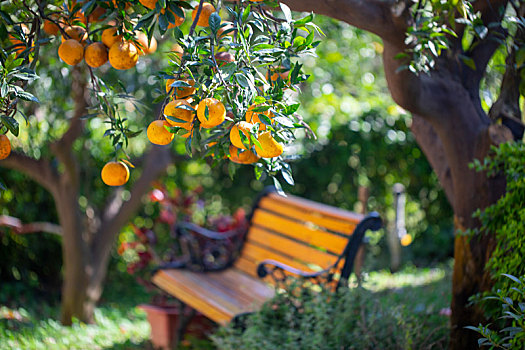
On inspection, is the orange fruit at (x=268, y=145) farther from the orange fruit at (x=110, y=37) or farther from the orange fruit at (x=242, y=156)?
the orange fruit at (x=110, y=37)

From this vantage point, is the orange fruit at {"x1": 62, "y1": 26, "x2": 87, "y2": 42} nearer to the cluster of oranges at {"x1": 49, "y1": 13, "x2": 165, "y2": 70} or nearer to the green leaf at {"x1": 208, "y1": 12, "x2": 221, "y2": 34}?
the cluster of oranges at {"x1": 49, "y1": 13, "x2": 165, "y2": 70}

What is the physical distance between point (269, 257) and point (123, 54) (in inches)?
102

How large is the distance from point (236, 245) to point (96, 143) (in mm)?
1816

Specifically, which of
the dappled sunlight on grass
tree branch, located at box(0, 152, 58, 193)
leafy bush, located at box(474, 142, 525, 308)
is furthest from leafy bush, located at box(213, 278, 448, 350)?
the dappled sunlight on grass

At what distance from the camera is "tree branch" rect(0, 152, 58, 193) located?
4.01 m

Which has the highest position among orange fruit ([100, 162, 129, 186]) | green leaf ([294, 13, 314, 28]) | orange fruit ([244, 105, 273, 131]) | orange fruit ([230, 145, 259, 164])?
green leaf ([294, 13, 314, 28])

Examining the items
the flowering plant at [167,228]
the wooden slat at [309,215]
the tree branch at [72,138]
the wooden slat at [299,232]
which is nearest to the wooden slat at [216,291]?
the flowering plant at [167,228]

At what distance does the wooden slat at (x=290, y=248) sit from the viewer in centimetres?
352

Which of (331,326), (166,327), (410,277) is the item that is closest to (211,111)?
(331,326)

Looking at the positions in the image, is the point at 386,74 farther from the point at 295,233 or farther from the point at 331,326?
the point at 295,233

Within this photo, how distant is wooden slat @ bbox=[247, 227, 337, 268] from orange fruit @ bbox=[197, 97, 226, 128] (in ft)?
6.98

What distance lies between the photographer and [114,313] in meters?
4.81

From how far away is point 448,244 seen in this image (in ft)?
19.9

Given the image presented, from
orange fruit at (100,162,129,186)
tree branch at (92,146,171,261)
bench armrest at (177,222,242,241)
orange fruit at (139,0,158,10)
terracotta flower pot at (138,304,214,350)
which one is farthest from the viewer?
tree branch at (92,146,171,261)
